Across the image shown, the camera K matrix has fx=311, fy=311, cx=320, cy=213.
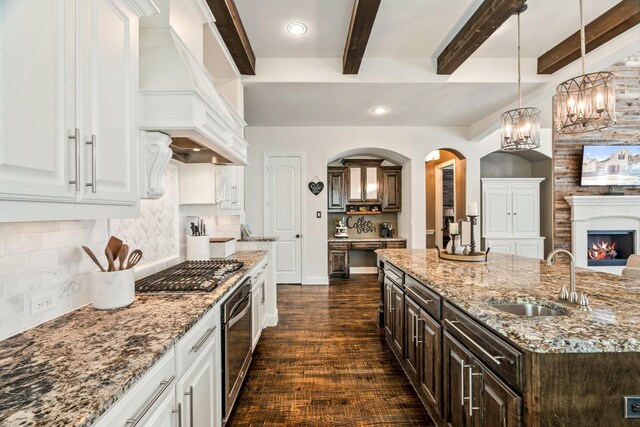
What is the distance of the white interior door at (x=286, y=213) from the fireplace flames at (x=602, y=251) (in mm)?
5471

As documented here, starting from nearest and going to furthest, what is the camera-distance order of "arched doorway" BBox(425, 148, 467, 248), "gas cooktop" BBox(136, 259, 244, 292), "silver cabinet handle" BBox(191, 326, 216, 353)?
"silver cabinet handle" BBox(191, 326, 216, 353)
"gas cooktop" BBox(136, 259, 244, 292)
"arched doorway" BBox(425, 148, 467, 248)

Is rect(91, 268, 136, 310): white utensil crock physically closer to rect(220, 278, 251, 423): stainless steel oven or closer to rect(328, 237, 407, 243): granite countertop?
rect(220, 278, 251, 423): stainless steel oven

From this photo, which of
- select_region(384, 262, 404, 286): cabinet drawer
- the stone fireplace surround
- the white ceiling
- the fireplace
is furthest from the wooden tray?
the fireplace

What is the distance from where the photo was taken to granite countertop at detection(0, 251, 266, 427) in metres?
0.71

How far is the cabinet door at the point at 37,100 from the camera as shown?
78 cm

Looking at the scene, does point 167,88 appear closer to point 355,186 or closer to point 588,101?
point 588,101

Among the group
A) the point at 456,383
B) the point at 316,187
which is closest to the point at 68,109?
the point at 456,383

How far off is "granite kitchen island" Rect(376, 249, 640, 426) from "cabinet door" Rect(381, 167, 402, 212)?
4074 mm

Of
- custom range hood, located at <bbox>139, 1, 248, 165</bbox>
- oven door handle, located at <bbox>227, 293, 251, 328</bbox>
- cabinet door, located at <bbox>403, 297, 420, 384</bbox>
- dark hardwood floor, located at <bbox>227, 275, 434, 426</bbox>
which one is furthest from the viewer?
cabinet door, located at <bbox>403, 297, 420, 384</bbox>

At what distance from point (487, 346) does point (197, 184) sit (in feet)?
7.66

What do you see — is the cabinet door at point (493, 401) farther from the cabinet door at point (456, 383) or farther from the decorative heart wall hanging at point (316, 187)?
the decorative heart wall hanging at point (316, 187)

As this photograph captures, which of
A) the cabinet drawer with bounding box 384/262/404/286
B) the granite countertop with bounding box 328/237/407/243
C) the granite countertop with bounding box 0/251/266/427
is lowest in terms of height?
the cabinet drawer with bounding box 384/262/404/286

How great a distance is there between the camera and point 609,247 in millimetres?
5898

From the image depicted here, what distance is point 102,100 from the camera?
117 cm
